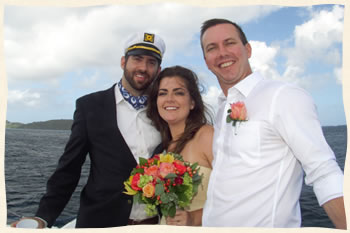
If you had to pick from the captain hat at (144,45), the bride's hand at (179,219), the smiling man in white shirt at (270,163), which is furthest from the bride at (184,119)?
the smiling man in white shirt at (270,163)

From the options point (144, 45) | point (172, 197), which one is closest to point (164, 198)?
point (172, 197)

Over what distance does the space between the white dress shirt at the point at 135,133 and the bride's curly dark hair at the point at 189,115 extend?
100 mm

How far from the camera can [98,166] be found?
2.08 m

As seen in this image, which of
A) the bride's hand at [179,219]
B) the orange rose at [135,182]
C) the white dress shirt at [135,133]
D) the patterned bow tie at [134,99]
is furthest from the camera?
the patterned bow tie at [134,99]

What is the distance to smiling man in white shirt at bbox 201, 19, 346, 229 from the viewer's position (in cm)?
126

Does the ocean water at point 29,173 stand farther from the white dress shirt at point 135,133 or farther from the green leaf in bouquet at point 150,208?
the green leaf in bouquet at point 150,208

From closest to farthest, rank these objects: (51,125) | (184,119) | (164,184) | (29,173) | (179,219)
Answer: (164,184)
(179,219)
(51,125)
(29,173)
(184,119)

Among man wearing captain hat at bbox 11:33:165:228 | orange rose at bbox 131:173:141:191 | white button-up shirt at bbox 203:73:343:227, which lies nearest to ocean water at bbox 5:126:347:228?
man wearing captain hat at bbox 11:33:165:228

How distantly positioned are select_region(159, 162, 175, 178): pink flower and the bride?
0.63 m

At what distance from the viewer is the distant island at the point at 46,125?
5.35ft

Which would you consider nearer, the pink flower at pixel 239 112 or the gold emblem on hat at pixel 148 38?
the pink flower at pixel 239 112

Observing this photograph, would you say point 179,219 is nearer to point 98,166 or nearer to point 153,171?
point 153,171

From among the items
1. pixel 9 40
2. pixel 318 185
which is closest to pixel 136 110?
pixel 9 40

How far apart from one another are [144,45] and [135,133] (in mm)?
771
